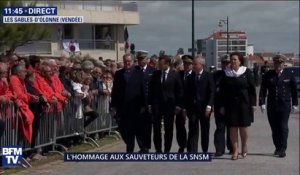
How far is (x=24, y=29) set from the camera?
1577 inches

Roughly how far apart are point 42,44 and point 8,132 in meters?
41.5

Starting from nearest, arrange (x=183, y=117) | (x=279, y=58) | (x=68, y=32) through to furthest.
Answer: (x=183, y=117)
(x=279, y=58)
(x=68, y=32)

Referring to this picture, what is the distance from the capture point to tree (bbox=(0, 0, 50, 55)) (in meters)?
36.6

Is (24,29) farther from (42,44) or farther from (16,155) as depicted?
(16,155)

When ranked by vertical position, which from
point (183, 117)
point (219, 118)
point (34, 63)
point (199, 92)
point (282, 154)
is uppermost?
point (34, 63)

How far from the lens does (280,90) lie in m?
15.5

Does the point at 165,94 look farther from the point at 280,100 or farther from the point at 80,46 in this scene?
the point at 80,46

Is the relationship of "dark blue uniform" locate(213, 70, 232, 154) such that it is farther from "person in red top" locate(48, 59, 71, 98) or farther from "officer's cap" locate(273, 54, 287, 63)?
"person in red top" locate(48, 59, 71, 98)

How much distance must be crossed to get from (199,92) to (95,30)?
152 feet

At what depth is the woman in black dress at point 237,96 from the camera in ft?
48.4

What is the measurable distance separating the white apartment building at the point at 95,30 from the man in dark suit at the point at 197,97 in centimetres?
3851

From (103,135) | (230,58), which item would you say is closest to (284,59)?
(230,58)

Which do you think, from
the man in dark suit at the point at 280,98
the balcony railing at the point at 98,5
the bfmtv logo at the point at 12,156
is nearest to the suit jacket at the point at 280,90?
the man in dark suit at the point at 280,98
